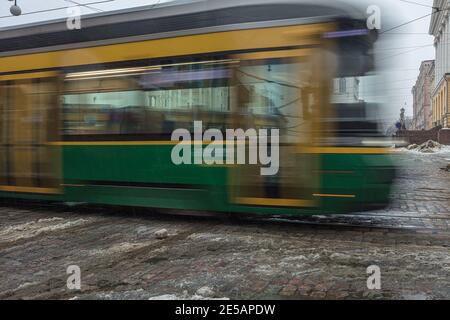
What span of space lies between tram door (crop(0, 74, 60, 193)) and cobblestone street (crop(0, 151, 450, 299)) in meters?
0.71

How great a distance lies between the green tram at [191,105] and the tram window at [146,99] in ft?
0.06

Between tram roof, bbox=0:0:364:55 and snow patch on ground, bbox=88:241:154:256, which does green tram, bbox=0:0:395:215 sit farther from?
snow patch on ground, bbox=88:241:154:256

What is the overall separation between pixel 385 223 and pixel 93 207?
5.69 metres

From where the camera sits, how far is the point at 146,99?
809 cm

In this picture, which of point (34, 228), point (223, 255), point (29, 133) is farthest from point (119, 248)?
point (29, 133)

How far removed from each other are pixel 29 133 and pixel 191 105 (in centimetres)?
358

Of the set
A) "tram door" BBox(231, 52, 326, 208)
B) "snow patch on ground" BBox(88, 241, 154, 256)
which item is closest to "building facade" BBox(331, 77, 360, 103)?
"tram door" BBox(231, 52, 326, 208)

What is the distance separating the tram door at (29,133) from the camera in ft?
29.7

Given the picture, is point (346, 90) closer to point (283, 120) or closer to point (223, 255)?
point (283, 120)

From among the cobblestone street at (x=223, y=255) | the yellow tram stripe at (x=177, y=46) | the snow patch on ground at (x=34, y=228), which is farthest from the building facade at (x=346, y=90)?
the snow patch on ground at (x=34, y=228)

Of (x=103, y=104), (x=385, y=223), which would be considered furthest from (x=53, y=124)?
(x=385, y=223)

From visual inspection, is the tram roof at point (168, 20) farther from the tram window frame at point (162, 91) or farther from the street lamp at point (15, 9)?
the street lamp at point (15, 9)

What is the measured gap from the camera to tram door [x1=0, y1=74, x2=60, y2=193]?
9.06 m

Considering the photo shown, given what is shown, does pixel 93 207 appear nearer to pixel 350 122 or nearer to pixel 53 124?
pixel 53 124
